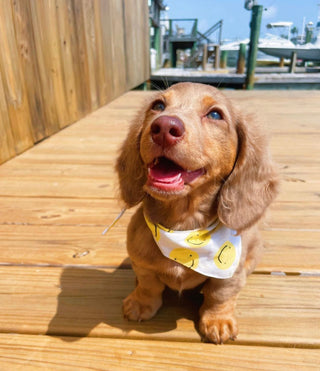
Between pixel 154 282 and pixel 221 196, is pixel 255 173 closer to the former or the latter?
pixel 221 196

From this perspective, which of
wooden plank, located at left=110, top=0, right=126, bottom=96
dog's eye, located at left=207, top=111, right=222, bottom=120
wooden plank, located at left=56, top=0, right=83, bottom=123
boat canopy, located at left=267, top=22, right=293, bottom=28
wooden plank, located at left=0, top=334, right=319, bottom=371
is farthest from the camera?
boat canopy, located at left=267, top=22, right=293, bottom=28

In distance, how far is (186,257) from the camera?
130cm

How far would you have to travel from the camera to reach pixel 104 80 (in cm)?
512

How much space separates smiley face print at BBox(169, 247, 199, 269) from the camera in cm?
129

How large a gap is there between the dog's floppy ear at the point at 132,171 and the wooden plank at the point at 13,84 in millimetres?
1812

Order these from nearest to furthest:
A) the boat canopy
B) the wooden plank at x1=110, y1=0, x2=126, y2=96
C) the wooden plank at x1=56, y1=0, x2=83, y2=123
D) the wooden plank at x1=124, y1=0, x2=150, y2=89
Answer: the wooden plank at x1=56, y1=0, x2=83, y2=123 → the wooden plank at x1=110, y1=0, x2=126, y2=96 → the wooden plank at x1=124, y1=0, x2=150, y2=89 → the boat canopy

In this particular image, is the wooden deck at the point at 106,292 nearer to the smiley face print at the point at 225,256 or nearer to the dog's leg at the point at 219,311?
the dog's leg at the point at 219,311

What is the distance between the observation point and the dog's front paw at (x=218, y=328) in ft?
4.25

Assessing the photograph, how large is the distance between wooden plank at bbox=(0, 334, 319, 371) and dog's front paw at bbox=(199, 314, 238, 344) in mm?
32

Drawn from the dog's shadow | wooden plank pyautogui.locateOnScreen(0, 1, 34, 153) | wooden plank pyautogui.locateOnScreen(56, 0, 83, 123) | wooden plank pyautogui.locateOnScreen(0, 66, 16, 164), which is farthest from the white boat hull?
the dog's shadow

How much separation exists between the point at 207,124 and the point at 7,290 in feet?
3.87

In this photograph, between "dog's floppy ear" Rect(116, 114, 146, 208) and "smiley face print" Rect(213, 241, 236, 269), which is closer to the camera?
"smiley face print" Rect(213, 241, 236, 269)

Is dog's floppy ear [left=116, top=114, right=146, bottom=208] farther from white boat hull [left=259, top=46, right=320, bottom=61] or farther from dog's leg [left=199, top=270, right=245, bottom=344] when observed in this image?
white boat hull [left=259, top=46, right=320, bottom=61]

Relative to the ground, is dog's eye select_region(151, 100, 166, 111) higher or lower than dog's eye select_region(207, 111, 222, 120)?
higher
